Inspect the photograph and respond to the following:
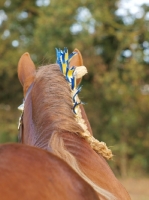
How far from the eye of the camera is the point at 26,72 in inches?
125

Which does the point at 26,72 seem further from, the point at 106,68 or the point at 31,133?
the point at 106,68

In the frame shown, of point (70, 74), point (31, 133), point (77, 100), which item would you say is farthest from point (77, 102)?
point (31, 133)

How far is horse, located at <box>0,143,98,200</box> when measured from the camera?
1778mm

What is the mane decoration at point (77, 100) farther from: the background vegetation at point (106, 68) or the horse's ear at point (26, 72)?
the background vegetation at point (106, 68)

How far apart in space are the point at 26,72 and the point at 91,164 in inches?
39.6

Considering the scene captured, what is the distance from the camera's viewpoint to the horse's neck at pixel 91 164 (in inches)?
90.2

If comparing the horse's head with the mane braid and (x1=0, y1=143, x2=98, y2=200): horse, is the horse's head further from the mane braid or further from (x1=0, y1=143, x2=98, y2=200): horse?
(x1=0, y1=143, x2=98, y2=200): horse

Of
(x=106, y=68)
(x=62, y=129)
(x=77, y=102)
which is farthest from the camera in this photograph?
(x=106, y=68)

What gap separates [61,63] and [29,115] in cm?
32

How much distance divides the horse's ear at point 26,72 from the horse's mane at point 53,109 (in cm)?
36

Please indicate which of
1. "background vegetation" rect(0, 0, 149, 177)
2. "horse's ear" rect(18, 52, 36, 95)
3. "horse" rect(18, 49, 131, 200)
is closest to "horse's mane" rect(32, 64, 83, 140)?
"horse" rect(18, 49, 131, 200)

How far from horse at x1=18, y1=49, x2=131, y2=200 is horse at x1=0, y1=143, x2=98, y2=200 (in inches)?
7.7

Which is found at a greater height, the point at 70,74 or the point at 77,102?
the point at 70,74

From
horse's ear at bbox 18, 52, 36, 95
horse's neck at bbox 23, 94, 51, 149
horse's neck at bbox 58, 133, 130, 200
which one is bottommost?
horse's neck at bbox 58, 133, 130, 200
